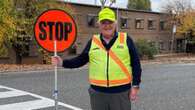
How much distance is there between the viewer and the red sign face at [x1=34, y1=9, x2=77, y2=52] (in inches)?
221

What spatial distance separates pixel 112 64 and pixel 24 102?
18.8 ft

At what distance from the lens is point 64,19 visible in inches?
228

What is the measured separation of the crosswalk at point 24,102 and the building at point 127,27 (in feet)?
64.4

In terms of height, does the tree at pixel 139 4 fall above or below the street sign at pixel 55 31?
above

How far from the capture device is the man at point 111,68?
15.2 ft

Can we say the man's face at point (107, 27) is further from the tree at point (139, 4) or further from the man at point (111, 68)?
the tree at point (139, 4)

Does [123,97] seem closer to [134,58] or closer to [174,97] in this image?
[134,58]

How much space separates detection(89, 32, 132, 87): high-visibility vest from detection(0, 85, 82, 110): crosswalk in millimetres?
4581

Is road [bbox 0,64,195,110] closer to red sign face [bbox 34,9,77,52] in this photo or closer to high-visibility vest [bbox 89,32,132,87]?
red sign face [bbox 34,9,77,52]

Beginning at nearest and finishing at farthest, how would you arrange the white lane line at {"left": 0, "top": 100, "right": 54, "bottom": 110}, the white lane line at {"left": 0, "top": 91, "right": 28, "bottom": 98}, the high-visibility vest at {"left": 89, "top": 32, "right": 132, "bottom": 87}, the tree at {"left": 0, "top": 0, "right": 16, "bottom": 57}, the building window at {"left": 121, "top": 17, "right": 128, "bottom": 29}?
Result: the high-visibility vest at {"left": 89, "top": 32, "right": 132, "bottom": 87}, the white lane line at {"left": 0, "top": 100, "right": 54, "bottom": 110}, the white lane line at {"left": 0, "top": 91, "right": 28, "bottom": 98}, the tree at {"left": 0, "top": 0, "right": 16, "bottom": 57}, the building window at {"left": 121, "top": 17, "right": 128, "bottom": 29}

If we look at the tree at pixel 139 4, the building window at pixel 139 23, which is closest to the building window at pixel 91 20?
the building window at pixel 139 23

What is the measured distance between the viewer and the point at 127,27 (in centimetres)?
4531

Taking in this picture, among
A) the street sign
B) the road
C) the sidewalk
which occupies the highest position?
the street sign

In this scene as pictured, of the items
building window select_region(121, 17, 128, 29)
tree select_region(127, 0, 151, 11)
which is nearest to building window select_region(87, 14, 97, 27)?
building window select_region(121, 17, 128, 29)
